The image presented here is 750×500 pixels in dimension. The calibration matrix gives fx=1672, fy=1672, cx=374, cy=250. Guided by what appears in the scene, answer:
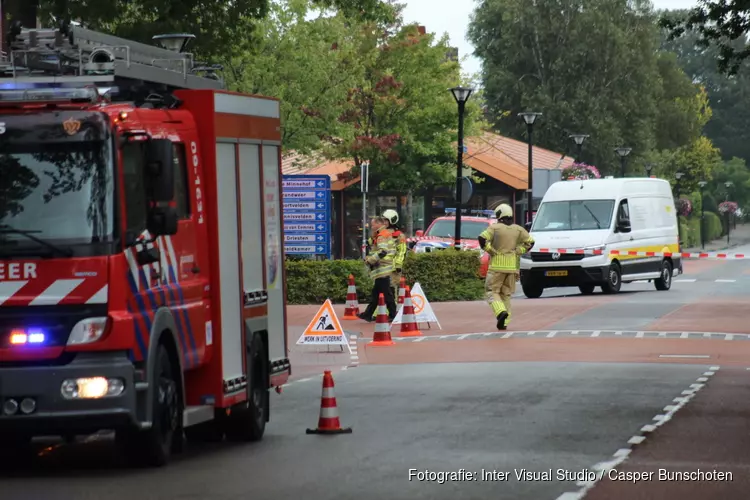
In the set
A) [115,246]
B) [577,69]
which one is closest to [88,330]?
[115,246]

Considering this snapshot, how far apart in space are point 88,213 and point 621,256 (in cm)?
2751

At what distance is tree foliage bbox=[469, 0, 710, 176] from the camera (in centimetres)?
8650

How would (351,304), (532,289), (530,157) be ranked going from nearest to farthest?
(351,304)
(532,289)
(530,157)

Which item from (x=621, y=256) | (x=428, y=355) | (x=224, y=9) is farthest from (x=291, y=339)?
(x=621, y=256)

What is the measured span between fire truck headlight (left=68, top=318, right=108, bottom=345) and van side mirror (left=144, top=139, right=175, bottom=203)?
890mm

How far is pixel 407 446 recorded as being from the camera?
12258 millimetres

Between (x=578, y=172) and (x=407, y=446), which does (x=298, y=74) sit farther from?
(x=407, y=446)

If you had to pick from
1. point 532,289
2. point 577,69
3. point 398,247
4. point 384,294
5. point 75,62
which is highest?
point 577,69

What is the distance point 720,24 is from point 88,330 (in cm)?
1308

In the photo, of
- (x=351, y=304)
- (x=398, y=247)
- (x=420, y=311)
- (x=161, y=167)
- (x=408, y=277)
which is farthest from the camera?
(x=408, y=277)

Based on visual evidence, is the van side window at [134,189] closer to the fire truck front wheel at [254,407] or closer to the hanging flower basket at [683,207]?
the fire truck front wheel at [254,407]

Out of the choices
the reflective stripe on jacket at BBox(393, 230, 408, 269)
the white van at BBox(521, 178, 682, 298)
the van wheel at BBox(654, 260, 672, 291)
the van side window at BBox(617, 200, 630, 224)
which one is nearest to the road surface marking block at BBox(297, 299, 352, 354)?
the reflective stripe on jacket at BBox(393, 230, 408, 269)

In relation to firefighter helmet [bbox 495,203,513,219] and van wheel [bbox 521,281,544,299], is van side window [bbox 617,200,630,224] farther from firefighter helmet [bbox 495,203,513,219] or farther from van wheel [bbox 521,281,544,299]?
Answer: firefighter helmet [bbox 495,203,513,219]

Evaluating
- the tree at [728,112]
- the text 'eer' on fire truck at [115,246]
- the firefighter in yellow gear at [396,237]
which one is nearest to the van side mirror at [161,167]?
the text 'eer' on fire truck at [115,246]
